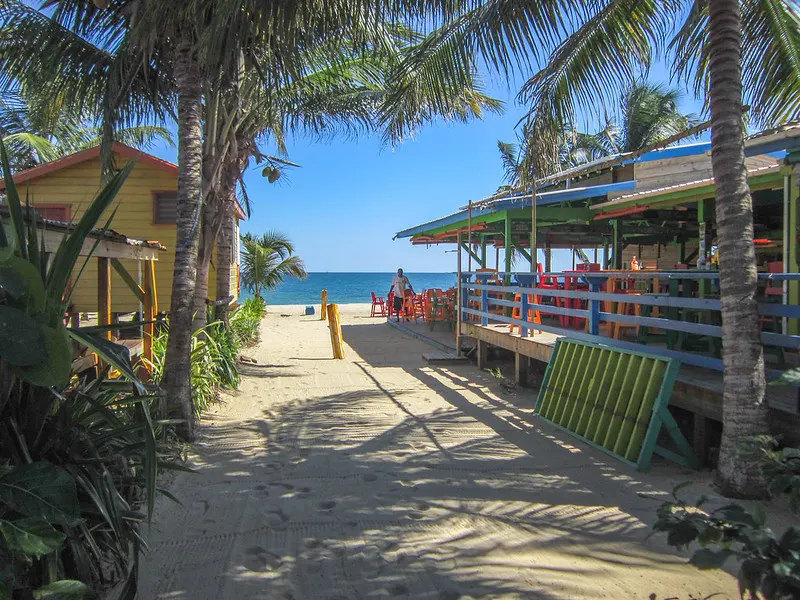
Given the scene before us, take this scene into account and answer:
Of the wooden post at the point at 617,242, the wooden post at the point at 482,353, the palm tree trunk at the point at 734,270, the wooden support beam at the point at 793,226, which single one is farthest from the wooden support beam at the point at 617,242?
the palm tree trunk at the point at 734,270

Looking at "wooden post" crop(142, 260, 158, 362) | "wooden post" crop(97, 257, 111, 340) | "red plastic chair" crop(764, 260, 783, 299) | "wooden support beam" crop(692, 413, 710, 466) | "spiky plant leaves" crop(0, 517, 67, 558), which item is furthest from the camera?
"wooden post" crop(142, 260, 158, 362)

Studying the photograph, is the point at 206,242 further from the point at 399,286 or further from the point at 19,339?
the point at 399,286

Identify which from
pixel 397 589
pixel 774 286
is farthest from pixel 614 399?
pixel 397 589

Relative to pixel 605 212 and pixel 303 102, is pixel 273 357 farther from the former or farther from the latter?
pixel 605 212

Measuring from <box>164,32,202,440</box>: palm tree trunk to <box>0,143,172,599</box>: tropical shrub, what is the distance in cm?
239

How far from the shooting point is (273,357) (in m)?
11.6

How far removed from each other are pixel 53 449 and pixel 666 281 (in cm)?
827

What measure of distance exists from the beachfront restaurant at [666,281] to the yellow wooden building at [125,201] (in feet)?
21.1

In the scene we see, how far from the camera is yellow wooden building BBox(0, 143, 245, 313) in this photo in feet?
43.0

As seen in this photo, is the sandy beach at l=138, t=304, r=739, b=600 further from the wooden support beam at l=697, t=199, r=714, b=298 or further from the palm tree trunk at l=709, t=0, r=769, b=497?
the wooden support beam at l=697, t=199, r=714, b=298

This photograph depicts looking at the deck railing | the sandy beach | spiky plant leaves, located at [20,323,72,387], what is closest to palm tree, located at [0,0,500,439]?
the sandy beach

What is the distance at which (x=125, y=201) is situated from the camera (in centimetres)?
1345

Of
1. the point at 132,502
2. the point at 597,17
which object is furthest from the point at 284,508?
the point at 597,17

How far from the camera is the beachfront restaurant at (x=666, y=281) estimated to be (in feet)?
17.0
